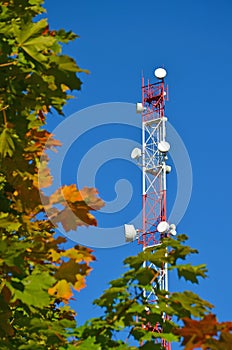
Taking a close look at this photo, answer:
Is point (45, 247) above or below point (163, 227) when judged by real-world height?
below

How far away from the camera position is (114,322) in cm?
426

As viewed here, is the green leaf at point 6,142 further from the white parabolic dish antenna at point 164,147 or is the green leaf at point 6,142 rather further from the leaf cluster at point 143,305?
the white parabolic dish antenna at point 164,147

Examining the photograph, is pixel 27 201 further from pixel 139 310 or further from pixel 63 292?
pixel 139 310

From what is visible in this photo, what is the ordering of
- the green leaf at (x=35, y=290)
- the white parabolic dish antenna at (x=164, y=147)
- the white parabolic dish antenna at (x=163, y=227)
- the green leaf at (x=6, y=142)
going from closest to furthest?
the green leaf at (x=35, y=290) → the green leaf at (x=6, y=142) → the white parabolic dish antenna at (x=163, y=227) → the white parabolic dish antenna at (x=164, y=147)

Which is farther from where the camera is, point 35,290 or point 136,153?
point 136,153

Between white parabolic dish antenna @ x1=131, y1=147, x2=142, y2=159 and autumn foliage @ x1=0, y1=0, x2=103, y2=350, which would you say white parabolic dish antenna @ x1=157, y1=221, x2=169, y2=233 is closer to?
white parabolic dish antenna @ x1=131, y1=147, x2=142, y2=159

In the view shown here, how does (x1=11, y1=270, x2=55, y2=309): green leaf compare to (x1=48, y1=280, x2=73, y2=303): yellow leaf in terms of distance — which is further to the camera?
(x1=48, y1=280, x2=73, y2=303): yellow leaf

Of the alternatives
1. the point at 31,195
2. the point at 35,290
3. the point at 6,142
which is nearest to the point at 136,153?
the point at 31,195

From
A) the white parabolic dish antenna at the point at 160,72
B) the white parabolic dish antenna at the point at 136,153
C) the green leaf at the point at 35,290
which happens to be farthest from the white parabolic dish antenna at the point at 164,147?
the green leaf at the point at 35,290

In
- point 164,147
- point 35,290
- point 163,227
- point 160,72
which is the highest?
point 160,72

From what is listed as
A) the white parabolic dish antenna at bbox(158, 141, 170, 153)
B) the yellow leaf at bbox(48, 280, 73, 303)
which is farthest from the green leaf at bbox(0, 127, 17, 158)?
the white parabolic dish antenna at bbox(158, 141, 170, 153)

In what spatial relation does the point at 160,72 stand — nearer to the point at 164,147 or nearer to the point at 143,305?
the point at 164,147

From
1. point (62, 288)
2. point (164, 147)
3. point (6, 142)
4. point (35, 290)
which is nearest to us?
point (35, 290)

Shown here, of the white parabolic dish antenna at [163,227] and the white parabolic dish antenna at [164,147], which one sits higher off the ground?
the white parabolic dish antenna at [164,147]
